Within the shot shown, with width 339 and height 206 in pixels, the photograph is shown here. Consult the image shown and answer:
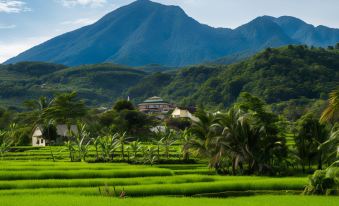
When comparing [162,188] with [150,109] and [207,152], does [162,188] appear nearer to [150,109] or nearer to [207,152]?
[207,152]

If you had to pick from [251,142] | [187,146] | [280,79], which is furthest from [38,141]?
[280,79]

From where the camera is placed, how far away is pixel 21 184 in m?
21.0

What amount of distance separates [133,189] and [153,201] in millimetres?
2452

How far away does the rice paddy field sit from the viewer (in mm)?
18016

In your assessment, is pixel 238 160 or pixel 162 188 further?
pixel 238 160

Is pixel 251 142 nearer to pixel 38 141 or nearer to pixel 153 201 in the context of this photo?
pixel 153 201

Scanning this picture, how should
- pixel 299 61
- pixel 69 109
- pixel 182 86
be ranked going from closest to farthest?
1. pixel 69 109
2. pixel 299 61
3. pixel 182 86

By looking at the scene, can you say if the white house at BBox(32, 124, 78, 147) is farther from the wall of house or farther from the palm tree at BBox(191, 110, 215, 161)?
the palm tree at BBox(191, 110, 215, 161)

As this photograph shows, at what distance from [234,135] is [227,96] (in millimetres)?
87739

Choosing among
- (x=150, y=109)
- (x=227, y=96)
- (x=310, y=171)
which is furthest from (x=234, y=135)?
(x=150, y=109)

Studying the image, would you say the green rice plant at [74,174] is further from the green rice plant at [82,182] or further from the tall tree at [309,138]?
the tall tree at [309,138]

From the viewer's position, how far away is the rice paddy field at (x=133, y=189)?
59.1 feet

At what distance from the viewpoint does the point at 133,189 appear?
20.4 m

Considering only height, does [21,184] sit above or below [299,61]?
below
